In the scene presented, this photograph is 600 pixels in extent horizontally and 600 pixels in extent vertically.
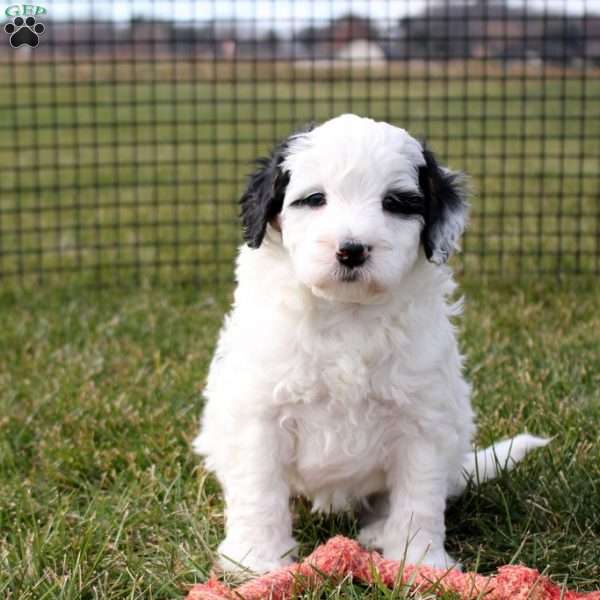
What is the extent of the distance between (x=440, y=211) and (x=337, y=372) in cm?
52

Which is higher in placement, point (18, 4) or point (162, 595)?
point (18, 4)

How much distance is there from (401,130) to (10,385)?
7.66 feet

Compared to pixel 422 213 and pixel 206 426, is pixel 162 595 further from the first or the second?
pixel 422 213

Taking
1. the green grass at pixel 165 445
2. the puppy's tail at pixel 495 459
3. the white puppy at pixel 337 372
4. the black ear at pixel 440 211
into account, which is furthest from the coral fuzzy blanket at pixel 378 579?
the black ear at pixel 440 211

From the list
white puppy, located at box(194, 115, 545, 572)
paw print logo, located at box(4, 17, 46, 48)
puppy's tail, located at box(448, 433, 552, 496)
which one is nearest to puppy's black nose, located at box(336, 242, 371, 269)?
white puppy, located at box(194, 115, 545, 572)

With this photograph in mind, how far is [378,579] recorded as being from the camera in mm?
2699

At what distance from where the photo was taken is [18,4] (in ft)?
17.4

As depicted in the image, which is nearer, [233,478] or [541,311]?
[233,478]

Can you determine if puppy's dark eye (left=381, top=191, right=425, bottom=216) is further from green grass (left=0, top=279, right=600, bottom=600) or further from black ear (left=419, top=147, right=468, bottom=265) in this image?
green grass (left=0, top=279, right=600, bottom=600)

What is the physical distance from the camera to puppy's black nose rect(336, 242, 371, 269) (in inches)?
106

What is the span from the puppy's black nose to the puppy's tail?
986mm

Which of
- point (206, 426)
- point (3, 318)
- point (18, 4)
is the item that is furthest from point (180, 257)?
point (206, 426)

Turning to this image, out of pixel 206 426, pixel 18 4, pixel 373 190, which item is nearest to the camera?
pixel 373 190

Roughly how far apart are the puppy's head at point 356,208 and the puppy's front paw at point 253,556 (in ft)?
2.46
